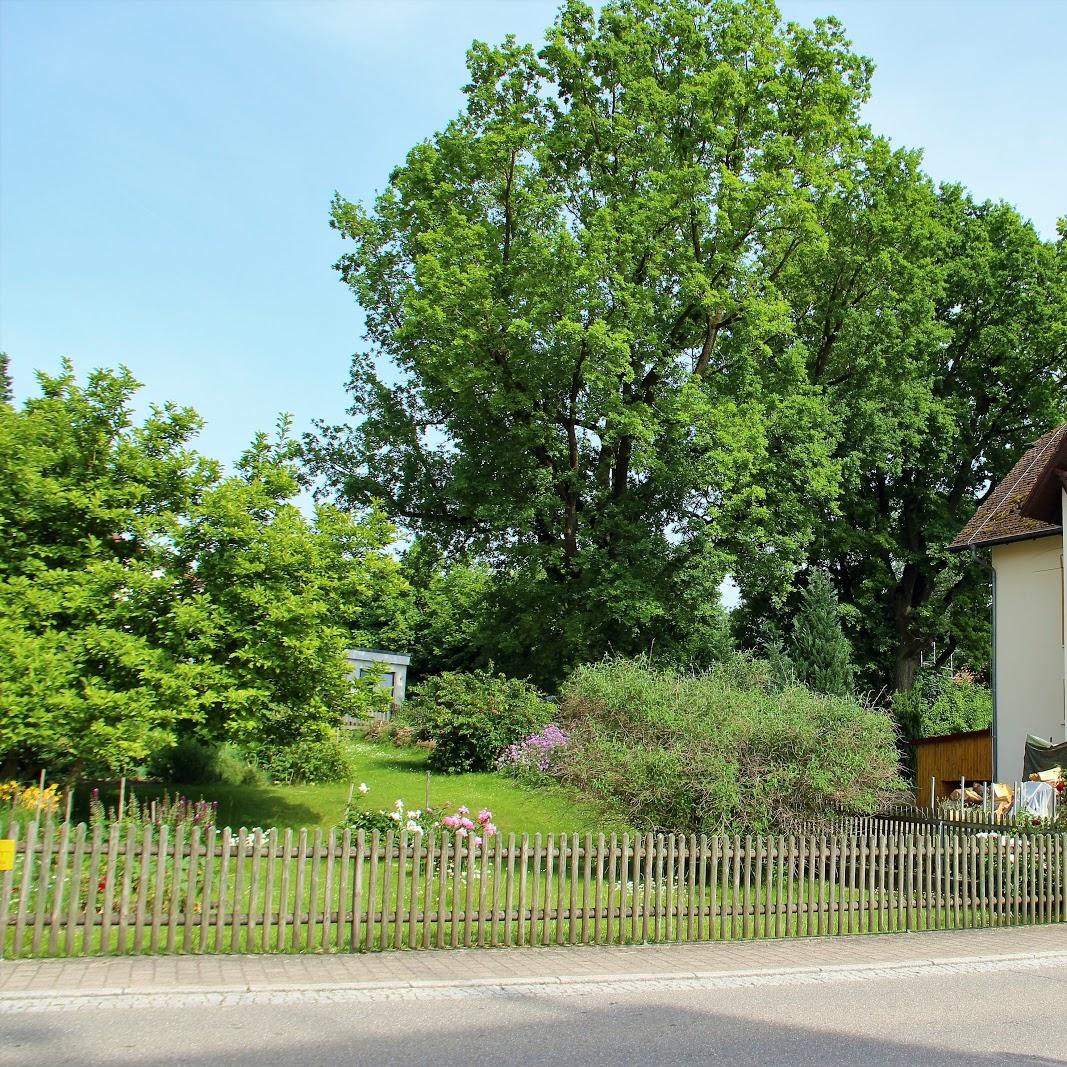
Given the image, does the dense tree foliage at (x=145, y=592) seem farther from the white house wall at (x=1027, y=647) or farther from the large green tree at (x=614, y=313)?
the white house wall at (x=1027, y=647)

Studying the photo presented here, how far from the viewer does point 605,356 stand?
26594 millimetres

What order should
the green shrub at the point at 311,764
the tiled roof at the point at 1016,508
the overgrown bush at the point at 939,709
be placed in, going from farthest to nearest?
the overgrown bush at the point at 939,709
the tiled roof at the point at 1016,508
the green shrub at the point at 311,764

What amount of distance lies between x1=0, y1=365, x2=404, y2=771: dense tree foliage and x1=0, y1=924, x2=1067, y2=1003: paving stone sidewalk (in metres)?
4.67

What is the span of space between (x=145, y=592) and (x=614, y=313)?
1569cm

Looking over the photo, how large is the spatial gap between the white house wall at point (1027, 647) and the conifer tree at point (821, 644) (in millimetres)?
6761

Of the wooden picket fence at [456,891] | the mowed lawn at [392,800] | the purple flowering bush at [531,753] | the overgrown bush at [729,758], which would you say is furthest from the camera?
the purple flowering bush at [531,753]

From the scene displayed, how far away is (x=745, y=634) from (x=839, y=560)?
431 cm

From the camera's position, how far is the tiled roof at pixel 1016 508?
81.7ft

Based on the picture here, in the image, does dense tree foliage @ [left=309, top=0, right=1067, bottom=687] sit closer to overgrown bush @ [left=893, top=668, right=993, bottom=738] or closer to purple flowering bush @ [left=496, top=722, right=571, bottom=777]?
purple flowering bush @ [left=496, top=722, right=571, bottom=777]

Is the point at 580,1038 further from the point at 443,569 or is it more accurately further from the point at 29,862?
the point at 443,569

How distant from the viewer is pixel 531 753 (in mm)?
24281

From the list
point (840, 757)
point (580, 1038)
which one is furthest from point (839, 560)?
point (580, 1038)

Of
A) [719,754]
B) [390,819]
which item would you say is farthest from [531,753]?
[719,754]

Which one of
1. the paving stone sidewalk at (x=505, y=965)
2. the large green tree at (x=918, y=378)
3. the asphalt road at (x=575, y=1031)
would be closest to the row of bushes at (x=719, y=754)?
the paving stone sidewalk at (x=505, y=965)
